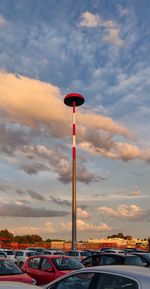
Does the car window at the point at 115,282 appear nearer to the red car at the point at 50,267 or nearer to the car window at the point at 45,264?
the red car at the point at 50,267

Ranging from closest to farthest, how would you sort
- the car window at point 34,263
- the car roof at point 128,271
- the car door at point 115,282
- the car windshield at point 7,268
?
1. the car door at point 115,282
2. the car roof at point 128,271
3. the car windshield at point 7,268
4. the car window at point 34,263

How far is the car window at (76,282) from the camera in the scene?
6027 millimetres

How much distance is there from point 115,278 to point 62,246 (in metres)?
59.4

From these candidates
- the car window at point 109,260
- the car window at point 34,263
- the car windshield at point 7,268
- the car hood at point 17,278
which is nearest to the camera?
the car hood at point 17,278

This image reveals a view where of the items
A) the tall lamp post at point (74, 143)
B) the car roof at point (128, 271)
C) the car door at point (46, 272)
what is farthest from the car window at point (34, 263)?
→ the tall lamp post at point (74, 143)

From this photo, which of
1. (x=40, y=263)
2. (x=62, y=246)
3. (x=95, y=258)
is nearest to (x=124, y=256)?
(x=95, y=258)

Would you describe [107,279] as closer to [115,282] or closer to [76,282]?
[115,282]

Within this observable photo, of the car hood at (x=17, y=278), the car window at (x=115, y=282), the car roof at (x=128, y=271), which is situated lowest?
the car window at (x=115, y=282)

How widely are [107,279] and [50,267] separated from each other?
8.79 m

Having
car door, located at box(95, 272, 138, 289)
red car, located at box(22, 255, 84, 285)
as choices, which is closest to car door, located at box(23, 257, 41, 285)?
red car, located at box(22, 255, 84, 285)

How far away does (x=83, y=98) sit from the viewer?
4631 centimetres

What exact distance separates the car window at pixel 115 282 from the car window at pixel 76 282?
0.79 ft

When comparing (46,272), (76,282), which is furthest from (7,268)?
(76,282)

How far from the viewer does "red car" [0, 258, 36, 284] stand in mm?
11133
